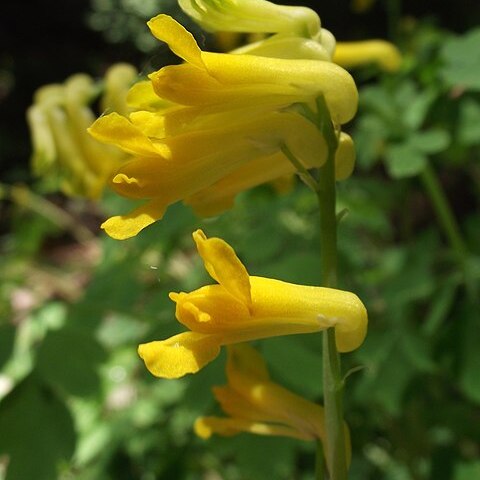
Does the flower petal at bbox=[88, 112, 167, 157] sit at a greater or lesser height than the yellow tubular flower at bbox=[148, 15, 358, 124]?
lesser

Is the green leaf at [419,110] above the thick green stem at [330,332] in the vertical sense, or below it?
below

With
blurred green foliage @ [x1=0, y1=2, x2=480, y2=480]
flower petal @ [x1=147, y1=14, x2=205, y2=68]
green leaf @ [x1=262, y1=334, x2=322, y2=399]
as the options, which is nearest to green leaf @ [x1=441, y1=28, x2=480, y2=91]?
blurred green foliage @ [x1=0, y1=2, x2=480, y2=480]

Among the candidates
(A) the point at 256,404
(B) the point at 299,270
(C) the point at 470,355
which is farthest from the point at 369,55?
(A) the point at 256,404

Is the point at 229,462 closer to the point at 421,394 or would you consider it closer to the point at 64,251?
the point at 421,394

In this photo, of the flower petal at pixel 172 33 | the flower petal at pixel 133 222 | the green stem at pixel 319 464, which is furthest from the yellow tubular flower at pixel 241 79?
the green stem at pixel 319 464

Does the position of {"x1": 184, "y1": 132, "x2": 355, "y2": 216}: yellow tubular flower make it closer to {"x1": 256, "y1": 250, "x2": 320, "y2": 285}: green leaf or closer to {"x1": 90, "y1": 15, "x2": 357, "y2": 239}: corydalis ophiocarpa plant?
{"x1": 90, "y1": 15, "x2": 357, "y2": 239}: corydalis ophiocarpa plant

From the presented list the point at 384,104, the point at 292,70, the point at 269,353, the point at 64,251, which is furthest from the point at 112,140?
the point at 64,251

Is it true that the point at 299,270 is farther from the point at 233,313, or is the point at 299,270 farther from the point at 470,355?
the point at 233,313

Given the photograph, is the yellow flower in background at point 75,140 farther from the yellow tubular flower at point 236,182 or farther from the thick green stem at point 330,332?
the thick green stem at point 330,332
